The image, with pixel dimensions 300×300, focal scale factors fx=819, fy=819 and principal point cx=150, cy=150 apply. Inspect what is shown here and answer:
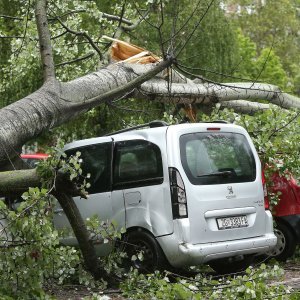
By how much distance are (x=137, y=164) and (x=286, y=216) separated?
9.06ft

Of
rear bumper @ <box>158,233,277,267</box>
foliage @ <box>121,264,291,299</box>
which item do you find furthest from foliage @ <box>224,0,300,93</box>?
foliage @ <box>121,264,291,299</box>

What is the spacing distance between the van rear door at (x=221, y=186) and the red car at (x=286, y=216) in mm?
1323

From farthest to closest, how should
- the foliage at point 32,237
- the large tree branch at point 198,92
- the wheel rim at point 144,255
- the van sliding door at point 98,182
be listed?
the large tree branch at point 198,92
the van sliding door at point 98,182
the wheel rim at point 144,255
the foliage at point 32,237

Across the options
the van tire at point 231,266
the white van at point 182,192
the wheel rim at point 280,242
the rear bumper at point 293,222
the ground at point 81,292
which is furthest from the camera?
the wheel rim at point 280,242

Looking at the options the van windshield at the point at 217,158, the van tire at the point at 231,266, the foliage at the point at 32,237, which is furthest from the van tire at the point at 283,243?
the foliage at the point at 32,237

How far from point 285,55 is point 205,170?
37834mm

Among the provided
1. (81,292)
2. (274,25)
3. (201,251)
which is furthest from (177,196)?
(274,25)

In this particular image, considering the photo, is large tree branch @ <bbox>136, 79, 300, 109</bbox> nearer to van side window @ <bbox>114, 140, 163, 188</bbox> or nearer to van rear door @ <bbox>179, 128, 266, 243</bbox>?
van rear door @ <bbox>179, 128, 266, 243</bbox>

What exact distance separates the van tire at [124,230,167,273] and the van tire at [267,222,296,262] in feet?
8.30

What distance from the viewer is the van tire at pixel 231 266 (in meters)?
9.74

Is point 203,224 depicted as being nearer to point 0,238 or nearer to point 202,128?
point 202,128

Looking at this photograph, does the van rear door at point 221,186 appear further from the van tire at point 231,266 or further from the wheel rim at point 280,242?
→ the wheel rim at point 280,242

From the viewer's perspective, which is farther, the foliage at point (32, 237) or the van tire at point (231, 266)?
the van tire at point (231, 266)

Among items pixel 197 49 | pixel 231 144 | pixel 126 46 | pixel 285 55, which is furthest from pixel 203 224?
pixel 285 55
